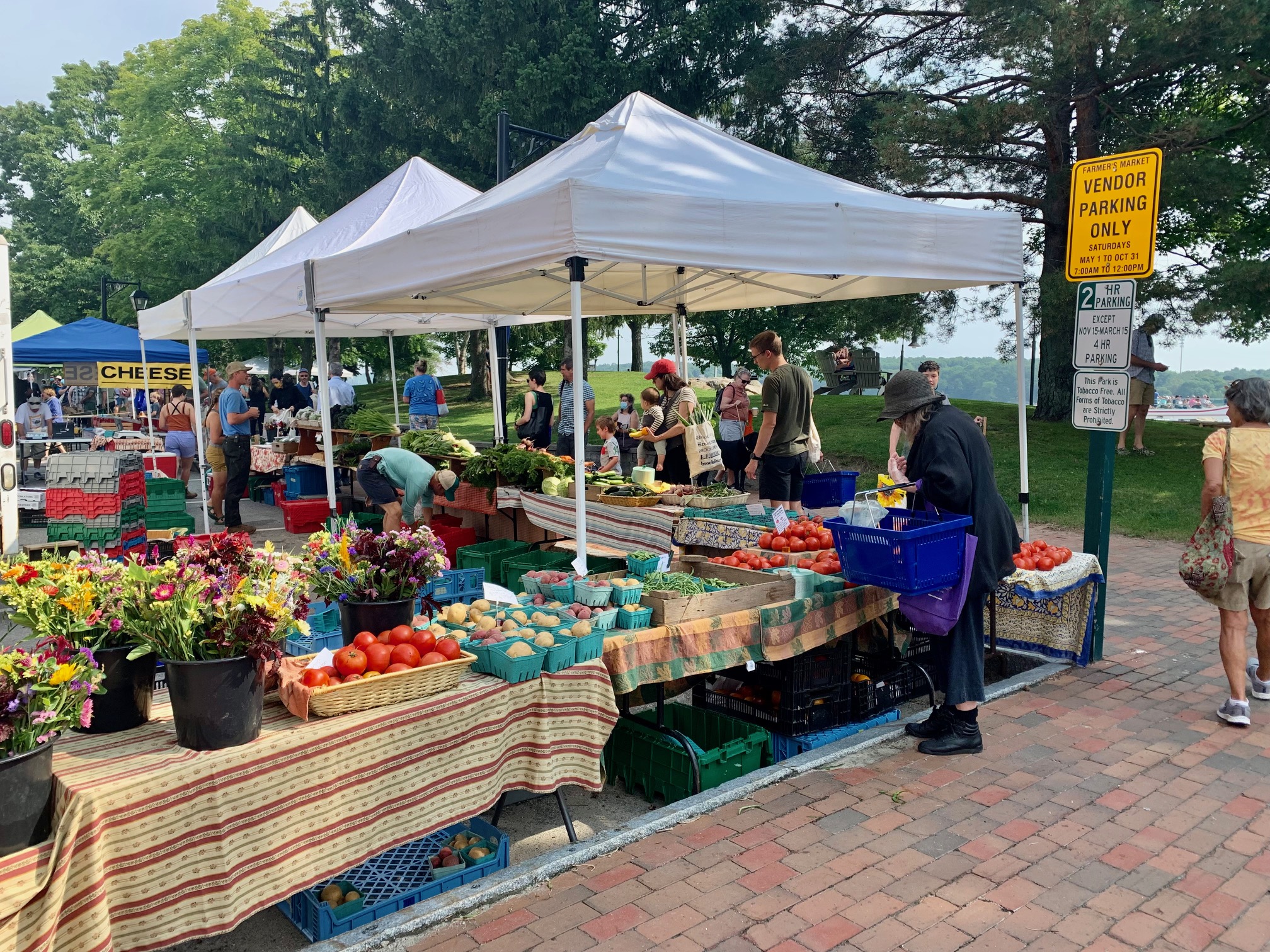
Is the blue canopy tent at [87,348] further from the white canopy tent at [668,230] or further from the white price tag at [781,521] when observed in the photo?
the white price tag at [781,521]

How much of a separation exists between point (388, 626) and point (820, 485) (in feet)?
16.0

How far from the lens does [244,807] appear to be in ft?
9.21

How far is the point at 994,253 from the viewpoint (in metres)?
6.73

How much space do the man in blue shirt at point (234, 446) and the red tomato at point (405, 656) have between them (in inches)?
343

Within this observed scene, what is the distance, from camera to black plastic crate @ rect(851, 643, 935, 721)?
5.16 m

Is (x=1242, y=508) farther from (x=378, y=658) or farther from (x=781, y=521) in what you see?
(x=378, y=658)

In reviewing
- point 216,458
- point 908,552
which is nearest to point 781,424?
point 908,552

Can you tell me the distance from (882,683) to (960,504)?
133 cm

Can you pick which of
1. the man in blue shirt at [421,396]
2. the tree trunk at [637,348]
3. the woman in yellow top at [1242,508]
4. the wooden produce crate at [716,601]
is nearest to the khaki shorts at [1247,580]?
the woman in yellow top at [1242,508]

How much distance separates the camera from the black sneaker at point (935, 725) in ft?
15.6

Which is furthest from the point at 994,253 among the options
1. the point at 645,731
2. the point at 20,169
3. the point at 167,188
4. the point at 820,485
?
the point at 20,169

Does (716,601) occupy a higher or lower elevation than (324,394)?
lower

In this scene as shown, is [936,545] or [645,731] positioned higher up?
[936,545]

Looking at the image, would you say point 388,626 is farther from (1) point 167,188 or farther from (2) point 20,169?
(2) point 20,169
